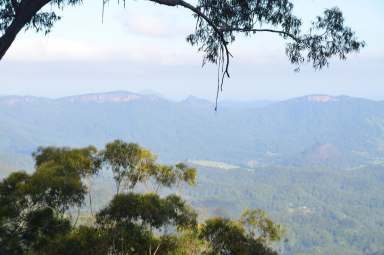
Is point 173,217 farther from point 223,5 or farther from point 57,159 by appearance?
point 223,5

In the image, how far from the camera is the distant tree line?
1622 centimetres

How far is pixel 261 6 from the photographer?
1170 cm

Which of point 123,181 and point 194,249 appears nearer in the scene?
point 194,249

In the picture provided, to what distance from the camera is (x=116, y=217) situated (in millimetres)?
16391

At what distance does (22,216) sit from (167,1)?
1354 cm

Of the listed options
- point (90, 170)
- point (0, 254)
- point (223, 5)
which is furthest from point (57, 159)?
point (223, 5)

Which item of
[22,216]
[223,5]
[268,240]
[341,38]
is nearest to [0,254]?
[22,216]

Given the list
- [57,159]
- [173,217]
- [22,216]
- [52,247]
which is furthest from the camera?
[57,159]

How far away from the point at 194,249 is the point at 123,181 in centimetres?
523

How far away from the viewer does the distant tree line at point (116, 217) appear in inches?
639

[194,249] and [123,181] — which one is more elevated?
[123,181]

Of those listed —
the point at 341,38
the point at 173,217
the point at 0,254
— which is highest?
the point at 341,38

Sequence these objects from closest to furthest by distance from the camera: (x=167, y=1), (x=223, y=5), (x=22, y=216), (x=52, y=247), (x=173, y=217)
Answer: (x=167, y=1)
(x=223, y=5)
(x=52, y=247)
(x=173, y=217)
(x=22, y=216)

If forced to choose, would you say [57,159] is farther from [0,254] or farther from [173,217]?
[173,217]
